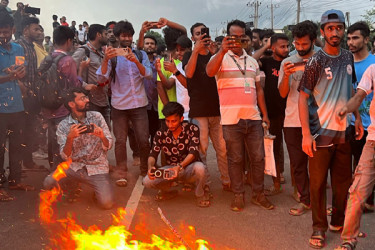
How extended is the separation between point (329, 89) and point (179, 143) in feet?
7.55

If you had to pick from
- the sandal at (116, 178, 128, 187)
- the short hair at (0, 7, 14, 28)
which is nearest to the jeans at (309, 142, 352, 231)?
the sandal at (116, 178, 128, 187)

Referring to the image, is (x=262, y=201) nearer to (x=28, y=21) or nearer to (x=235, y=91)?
(x=235, y=91)

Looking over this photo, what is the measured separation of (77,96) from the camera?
531 centimetres

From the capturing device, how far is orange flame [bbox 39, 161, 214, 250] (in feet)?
12.5

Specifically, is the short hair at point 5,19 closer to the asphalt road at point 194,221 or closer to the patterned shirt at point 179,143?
the asphalt road at point 194,221

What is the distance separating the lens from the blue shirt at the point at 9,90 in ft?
17.8

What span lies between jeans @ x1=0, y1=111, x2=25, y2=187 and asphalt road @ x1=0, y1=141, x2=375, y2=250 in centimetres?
31

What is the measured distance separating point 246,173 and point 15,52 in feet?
13.5

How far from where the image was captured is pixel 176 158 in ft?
17.8

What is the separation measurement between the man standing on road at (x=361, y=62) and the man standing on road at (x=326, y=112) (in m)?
0.91

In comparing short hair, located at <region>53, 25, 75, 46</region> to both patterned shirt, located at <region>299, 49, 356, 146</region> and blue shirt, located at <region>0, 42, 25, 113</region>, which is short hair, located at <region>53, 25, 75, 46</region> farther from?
patterned shirt, located at <region>299, 49, 356, 146</region>

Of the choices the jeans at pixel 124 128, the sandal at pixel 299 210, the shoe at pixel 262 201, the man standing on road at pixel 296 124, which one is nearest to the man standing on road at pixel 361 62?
the man standing on road at pixel 296 124

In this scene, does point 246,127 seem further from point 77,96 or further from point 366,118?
point 77,96

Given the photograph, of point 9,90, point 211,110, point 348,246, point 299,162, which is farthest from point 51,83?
point 348,246
